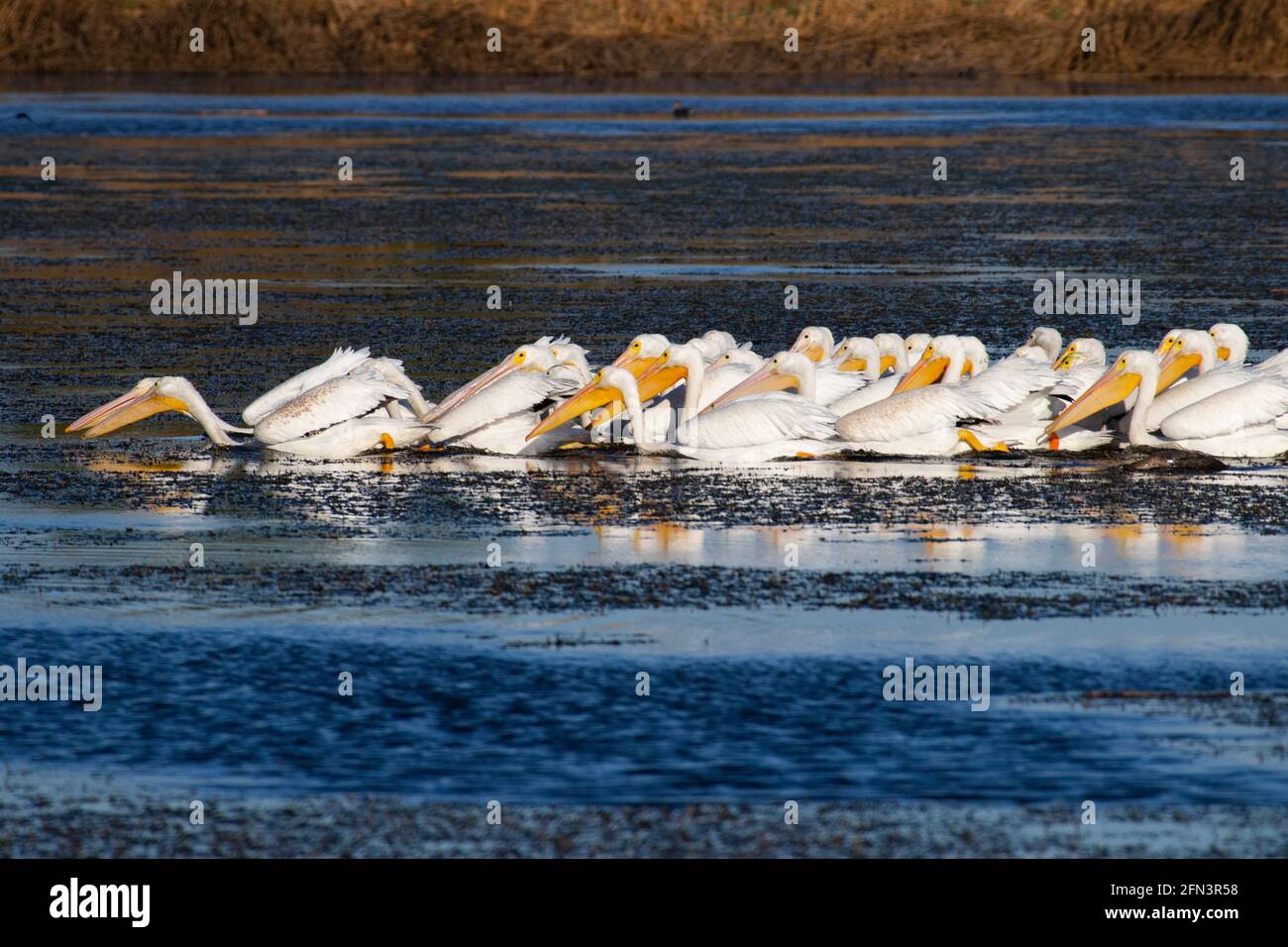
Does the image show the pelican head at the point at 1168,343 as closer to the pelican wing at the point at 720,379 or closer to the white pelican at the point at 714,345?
the pelican wing at the point at 720,379

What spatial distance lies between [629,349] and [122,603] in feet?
13.3

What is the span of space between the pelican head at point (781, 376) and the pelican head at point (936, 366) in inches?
19.8


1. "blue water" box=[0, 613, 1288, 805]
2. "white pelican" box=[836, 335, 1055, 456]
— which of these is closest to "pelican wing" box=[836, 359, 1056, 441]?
"white pelican" box=[836, 335, 1055, 456]

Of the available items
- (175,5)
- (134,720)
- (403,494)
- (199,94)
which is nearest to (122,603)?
(134,720)

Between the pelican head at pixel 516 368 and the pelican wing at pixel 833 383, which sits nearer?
A: the pelican head at pixel 516 368

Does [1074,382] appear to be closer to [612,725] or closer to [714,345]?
[714,345]

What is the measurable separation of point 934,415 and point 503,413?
76.0 inches

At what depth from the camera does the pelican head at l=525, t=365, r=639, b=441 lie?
10180mm

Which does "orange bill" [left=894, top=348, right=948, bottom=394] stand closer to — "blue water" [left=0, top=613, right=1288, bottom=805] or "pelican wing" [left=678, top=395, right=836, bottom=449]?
"pelican wing" [left=678, top=395, right=836, bottom=449]

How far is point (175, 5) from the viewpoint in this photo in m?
45.9

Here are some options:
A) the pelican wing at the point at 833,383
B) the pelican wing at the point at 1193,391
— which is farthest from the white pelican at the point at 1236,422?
the pelican wing at the point at 833,383

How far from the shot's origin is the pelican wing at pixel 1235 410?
32.2 ft

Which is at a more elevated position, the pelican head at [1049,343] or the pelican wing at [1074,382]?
the pelican head at [1049,343]
